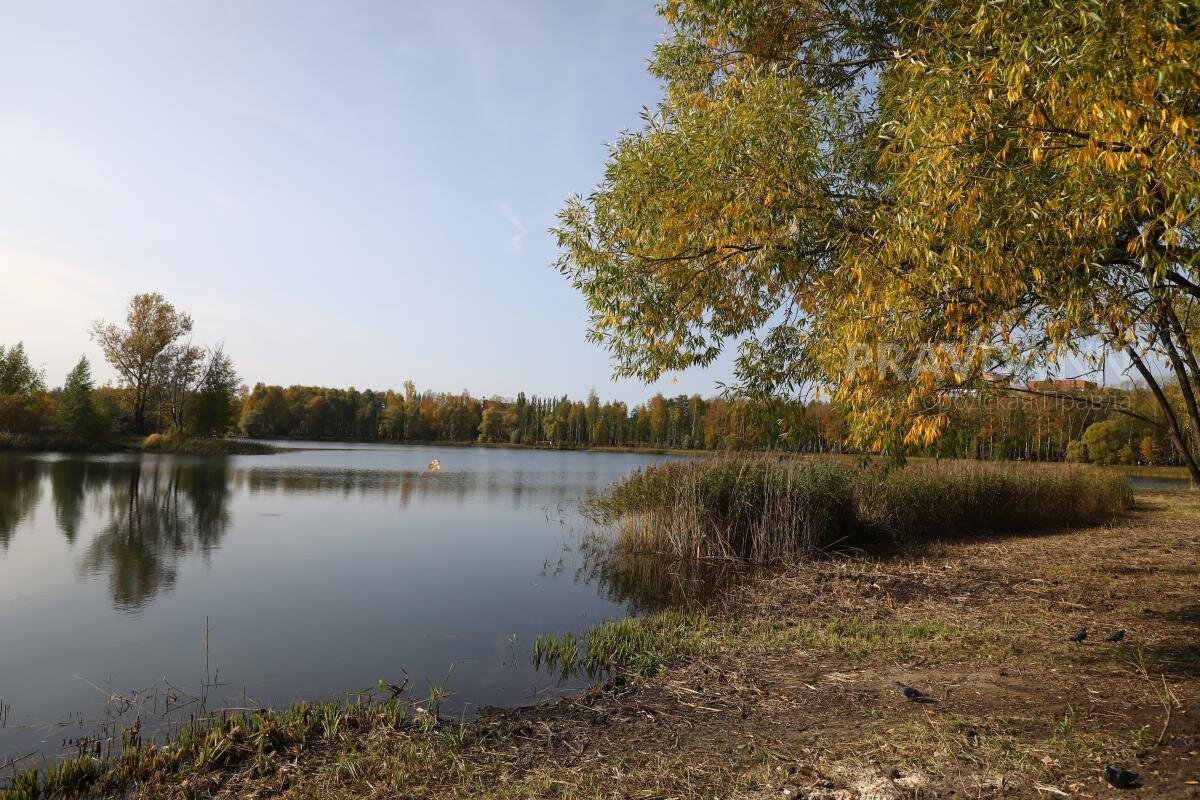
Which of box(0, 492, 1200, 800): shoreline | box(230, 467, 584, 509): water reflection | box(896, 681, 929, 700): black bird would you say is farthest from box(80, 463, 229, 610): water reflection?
box(896, 681, 929, 700): black bird

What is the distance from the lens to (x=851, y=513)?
44.1 feet

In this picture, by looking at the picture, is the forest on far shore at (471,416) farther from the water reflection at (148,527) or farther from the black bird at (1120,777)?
the water reflection at (148,527)

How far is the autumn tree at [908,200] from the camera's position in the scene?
11.7 feet

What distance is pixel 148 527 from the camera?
1502cm

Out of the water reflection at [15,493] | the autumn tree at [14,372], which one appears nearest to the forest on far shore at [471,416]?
the autumn tree at [14,372]

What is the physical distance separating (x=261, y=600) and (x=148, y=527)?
24.5 ft

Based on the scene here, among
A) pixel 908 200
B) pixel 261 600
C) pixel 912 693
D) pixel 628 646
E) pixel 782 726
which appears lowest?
pixel 261 600

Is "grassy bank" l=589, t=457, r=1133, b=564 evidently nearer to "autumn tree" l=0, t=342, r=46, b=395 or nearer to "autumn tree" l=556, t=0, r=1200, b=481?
"autumn tree" l=556, t=0, r=1200, b=481

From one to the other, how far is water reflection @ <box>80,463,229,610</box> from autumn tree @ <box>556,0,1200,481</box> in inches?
316

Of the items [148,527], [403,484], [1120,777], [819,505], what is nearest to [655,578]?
[819,505]

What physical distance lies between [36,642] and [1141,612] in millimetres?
11699

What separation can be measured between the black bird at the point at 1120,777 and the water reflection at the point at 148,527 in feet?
33.1

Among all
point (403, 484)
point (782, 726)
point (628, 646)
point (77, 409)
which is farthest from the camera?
point (77, 409)

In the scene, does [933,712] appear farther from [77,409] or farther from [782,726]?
[77,409]
